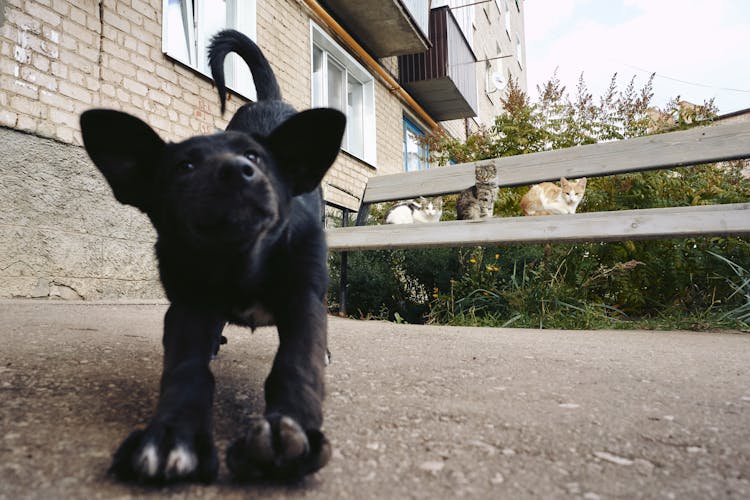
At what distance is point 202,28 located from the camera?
5.83 m

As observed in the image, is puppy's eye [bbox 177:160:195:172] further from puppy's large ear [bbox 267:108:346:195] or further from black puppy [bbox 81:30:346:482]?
puppy's large ear [bbox 267:108:346:195]

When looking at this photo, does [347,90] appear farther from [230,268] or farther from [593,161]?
[230,268]

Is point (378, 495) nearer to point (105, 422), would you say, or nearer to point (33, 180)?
point (105, 422)

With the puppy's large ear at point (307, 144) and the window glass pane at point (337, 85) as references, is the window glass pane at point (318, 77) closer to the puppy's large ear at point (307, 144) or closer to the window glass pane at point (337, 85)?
the window glass pane at point (337, 85)

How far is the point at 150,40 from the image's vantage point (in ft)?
16.6

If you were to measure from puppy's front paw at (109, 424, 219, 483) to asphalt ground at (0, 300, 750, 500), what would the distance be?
2cm

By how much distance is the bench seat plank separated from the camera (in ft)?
10.2

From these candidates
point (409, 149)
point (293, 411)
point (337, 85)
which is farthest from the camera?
point (409, 149)

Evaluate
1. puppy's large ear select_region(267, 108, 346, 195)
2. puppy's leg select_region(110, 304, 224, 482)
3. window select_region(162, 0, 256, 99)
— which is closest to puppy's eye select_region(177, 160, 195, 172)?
puppy's large ear select_region(267, 108, 346, 195)

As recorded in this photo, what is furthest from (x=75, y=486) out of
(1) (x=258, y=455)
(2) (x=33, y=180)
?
(2) (x=33, y=180)

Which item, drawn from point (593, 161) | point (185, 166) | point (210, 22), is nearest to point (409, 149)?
point (210, 22)

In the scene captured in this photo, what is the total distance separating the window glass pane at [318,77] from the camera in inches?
318

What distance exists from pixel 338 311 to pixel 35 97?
317cm

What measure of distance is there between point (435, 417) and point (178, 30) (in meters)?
5.75
